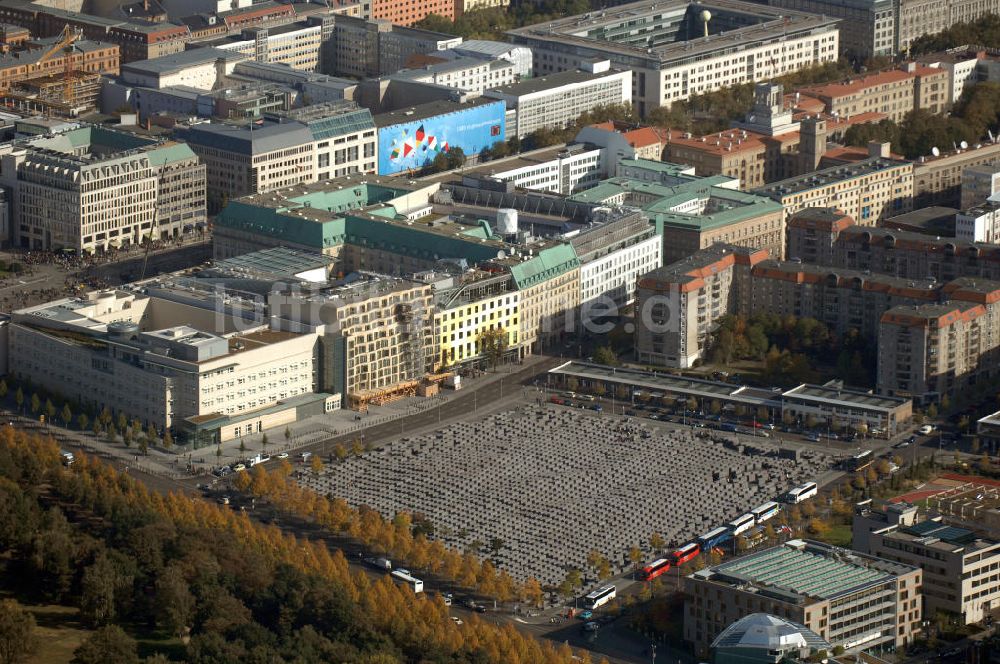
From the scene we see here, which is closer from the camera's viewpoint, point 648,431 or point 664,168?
point 648,431

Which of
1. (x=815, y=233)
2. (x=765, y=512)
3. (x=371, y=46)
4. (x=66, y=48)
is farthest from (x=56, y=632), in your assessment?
(x=371, y=46)

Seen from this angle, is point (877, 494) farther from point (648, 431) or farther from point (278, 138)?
point (278, 138)

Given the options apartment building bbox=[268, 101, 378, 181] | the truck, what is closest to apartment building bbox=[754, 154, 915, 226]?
apartment building bbox=[268, 101, 378, 181]

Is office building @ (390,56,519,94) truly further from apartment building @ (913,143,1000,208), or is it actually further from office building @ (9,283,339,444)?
office building @ (9,283,339,444)

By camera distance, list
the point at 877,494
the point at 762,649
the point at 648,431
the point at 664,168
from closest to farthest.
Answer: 1. the point at 762,649
2. the point at 877,494
3. the point at 648,431
4. the point at 664,168

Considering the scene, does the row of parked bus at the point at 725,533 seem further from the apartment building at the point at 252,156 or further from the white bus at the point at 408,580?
the apartment building at the point at 252,156

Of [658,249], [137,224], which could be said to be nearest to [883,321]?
[658,249]
